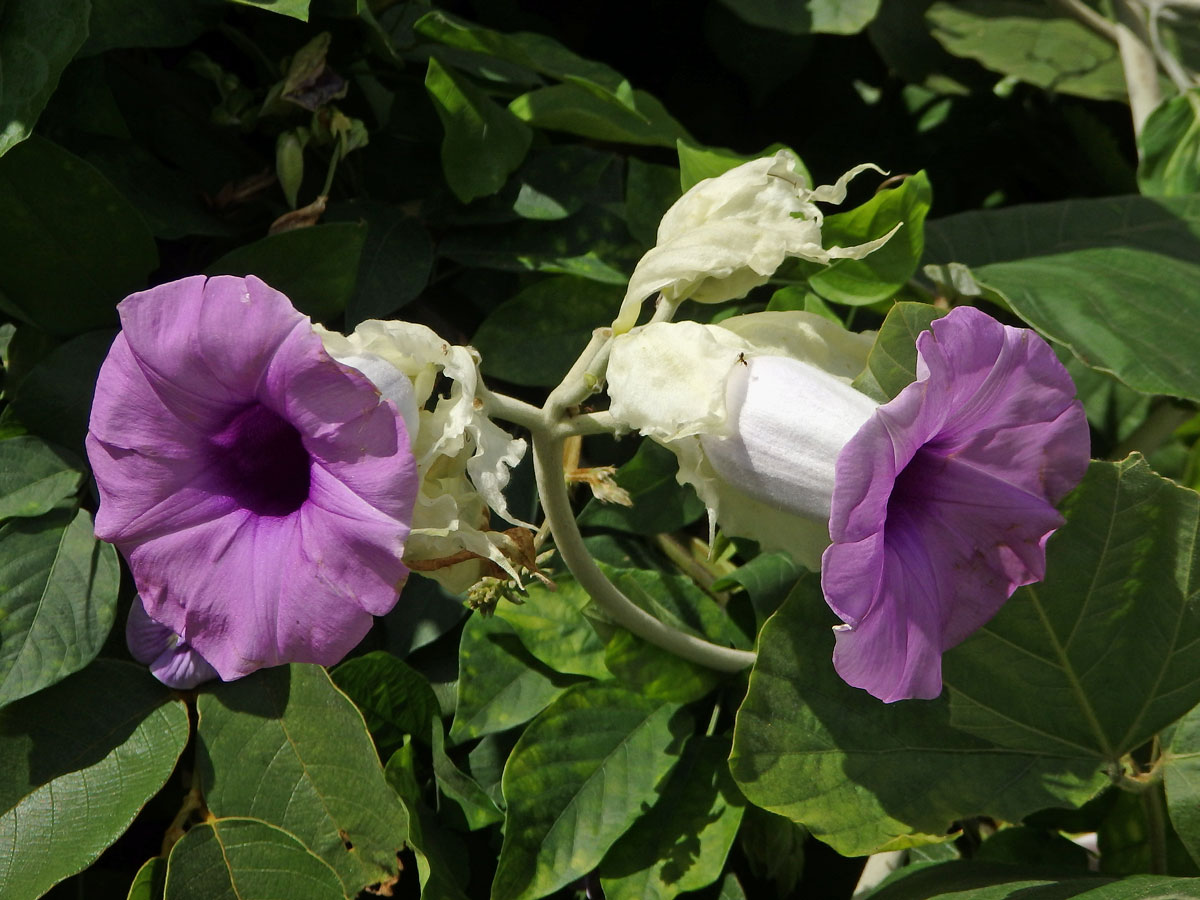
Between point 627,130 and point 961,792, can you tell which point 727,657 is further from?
point 627,130

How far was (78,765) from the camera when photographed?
981mm

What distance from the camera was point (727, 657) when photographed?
3.27 feet

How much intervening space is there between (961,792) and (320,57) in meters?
0.89

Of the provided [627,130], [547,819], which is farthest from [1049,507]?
[627,130]

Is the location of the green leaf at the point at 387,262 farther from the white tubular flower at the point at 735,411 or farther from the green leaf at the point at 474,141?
the white tubular flower at the point at 735,411

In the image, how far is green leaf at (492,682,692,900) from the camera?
0.94 m

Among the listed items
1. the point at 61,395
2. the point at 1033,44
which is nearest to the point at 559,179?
the point at 61,395

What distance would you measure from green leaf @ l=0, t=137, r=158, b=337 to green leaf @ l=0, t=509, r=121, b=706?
20cm

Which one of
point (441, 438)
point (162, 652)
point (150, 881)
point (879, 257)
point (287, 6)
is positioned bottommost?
point (150, 881)

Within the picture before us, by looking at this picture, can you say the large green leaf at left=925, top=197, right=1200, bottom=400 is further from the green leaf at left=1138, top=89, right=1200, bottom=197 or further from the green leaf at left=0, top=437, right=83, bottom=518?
the green leaf at left=0, top=437, right=83, bottom=518

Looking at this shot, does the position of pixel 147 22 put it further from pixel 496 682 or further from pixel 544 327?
pixel 496 682

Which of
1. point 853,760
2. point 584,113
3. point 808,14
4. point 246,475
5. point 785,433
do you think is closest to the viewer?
point 785,433

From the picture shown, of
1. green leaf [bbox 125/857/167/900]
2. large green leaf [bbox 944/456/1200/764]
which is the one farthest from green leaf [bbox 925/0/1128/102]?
green leaf [bbox 125/857/167/900]

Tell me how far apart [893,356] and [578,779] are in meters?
0.45
